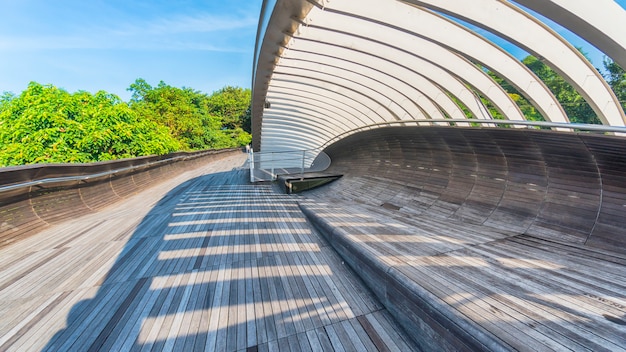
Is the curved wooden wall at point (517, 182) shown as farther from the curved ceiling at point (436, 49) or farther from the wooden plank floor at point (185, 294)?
the wooden plank floor at point (185, 294)

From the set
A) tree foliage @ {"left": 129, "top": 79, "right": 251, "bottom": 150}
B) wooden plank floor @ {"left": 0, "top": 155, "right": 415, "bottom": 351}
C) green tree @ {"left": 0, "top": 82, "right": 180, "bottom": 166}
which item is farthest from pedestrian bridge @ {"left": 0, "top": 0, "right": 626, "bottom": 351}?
tree foliage @ {"left": 129, "top": 79, "right": 251, "bottom": 150}

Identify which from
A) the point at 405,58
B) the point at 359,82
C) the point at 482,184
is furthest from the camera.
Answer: the point at 359,82

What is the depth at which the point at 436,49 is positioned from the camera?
720cm

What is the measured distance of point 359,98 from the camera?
1353cm

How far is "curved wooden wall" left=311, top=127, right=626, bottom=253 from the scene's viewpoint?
394cm

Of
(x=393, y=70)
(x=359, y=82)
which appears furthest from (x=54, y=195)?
(x=359, y=82)

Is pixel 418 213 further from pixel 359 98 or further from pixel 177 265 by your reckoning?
pixel 359 98

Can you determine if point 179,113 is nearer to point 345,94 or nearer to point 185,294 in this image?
point 345,94

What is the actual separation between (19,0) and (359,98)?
22.3 m

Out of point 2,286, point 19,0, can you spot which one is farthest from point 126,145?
point 19,0

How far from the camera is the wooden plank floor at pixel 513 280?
6.24 ft

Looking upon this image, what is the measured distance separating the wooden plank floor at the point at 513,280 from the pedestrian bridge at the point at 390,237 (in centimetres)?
2

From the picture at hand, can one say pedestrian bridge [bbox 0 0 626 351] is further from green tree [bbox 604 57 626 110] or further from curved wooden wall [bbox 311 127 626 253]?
green tree [bbox 604 57 626 110]

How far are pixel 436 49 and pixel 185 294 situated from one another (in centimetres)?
852
